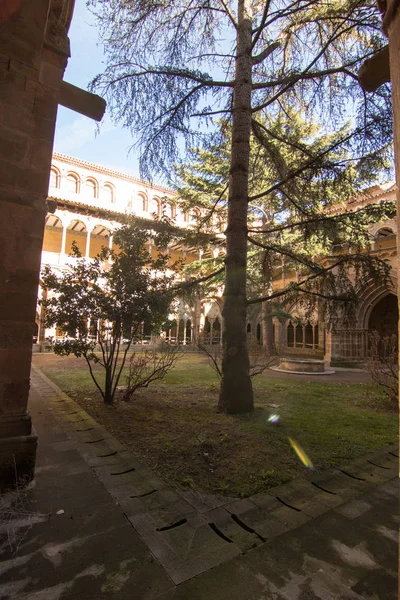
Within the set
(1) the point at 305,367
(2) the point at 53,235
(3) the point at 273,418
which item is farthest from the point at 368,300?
(2) the point at 53,235

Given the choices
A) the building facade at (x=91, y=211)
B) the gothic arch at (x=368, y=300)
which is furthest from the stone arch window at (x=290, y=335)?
the gothic arch at (x=368, y=300)

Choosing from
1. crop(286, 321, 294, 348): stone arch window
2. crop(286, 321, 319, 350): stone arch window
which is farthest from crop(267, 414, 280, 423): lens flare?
crop(286, 321, 294, 348): stone arch window

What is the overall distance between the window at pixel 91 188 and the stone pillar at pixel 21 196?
2447 centimetres

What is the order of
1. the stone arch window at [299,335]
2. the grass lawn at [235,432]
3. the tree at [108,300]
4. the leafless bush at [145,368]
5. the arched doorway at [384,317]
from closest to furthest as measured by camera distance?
1. the grass lawn at [235,432]
2. the tree at [108,300]
3. the leafless bush at [145,368]
4. the arched doorway at [384,317]
5. the stone arch window at [299,335]

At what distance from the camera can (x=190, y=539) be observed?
2.25 meters

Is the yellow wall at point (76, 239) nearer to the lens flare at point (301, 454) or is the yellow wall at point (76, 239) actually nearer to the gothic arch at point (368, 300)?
the gothic arch at point (368, 300)

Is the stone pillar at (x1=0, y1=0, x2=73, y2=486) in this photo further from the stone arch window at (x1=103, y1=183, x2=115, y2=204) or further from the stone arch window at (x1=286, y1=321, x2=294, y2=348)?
the stone arch window at (x1=103, y1=183, x2=115, y2=204)

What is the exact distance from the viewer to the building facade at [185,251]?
16.5m

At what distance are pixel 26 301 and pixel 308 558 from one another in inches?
123

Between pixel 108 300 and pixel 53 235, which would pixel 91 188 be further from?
pixel 108 300

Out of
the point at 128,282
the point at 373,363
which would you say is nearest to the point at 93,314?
the point at 128,282

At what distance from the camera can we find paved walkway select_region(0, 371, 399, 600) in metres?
1.81

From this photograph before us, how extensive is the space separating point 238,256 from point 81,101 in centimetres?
347

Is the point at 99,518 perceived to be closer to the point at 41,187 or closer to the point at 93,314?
the point at 41,187
